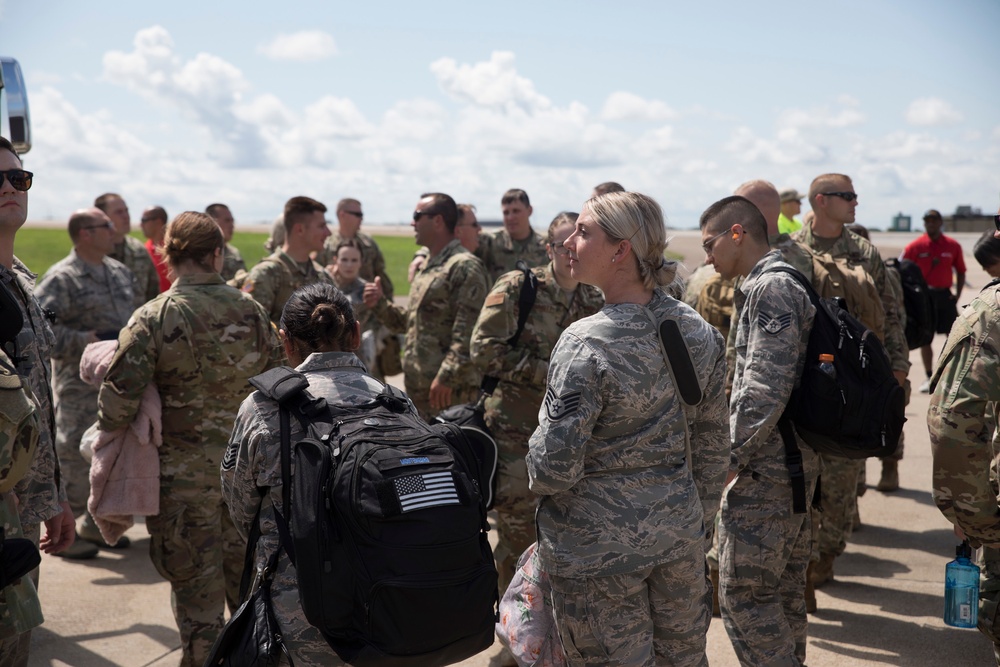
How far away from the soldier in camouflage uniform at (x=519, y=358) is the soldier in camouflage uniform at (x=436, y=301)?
1.04 meters

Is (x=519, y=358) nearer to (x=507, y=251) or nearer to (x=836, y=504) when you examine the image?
(x=836, y=504)

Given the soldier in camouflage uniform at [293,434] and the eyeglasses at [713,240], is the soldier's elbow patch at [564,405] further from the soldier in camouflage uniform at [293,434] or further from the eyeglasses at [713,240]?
the eyeglasses at [713,240]

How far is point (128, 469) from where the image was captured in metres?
4.16

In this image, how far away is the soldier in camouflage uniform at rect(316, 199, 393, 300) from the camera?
9391 mm

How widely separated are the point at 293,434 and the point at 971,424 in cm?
239

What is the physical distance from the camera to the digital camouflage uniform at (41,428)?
11.6ft

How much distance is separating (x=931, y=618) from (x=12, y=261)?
539 centimetres

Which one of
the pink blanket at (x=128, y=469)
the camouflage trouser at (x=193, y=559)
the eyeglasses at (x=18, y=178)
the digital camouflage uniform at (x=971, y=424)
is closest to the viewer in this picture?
the digital camouflage uniform at (x=971, y=424)

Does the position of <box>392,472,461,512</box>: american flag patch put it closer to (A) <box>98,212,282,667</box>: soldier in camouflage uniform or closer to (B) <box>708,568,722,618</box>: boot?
(A) <box>98,212,282,667</box>: soldier in camouflage uniform

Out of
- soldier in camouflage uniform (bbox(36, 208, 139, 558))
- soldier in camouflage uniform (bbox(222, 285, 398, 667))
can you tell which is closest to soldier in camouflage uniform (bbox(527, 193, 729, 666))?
soldier in camouflage uniform (bbox(222, 285, 398, 667))

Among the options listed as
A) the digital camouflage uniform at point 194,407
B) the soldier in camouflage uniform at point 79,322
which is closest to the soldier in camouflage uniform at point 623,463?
the digital camouflage uniform at point 194,407

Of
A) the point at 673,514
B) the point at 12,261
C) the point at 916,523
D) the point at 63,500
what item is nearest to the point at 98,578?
the point at 63,500

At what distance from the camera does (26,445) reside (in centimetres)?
289

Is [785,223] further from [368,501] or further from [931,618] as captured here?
[368,501]
